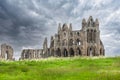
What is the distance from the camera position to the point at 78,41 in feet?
436

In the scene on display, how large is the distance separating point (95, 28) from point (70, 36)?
1201cm

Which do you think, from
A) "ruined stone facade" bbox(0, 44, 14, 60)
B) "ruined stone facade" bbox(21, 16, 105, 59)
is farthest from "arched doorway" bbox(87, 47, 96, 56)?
"ruined stone facade" bbox(0, 44, 14, 60)

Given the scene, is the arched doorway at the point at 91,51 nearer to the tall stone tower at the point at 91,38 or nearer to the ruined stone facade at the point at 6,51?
the tall stone tower at the point at 91,38

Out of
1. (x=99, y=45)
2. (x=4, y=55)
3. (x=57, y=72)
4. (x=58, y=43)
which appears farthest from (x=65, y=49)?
(x=57, y=72)

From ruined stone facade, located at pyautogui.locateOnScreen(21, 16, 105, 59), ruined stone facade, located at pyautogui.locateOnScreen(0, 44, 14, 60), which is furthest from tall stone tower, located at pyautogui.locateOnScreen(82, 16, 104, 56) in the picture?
ruined stone facade, located at pyautogui.locateOnScreen(0, 44, 14, 60)

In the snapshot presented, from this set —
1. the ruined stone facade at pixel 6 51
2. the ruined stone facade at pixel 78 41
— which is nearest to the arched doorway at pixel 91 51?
the ruined stone facade at pixel 78 41

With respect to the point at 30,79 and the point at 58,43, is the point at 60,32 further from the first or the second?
the point at 30,79

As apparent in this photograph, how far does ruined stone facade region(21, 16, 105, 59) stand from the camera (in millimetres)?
127500

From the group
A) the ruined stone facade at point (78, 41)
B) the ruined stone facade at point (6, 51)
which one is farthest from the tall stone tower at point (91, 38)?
the ruined stone facade at point (6, 51)

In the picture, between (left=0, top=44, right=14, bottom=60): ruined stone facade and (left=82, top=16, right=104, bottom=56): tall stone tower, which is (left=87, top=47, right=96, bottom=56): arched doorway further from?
(left=0, top=44, right=14, bottom=60): ruined stone facade

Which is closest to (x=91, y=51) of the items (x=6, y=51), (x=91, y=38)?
(x=91, y=38)

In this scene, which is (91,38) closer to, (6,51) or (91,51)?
(91,51)

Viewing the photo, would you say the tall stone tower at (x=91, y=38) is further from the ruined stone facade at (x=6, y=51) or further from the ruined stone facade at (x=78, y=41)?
the ruined stone facade at (x=6, y=51)

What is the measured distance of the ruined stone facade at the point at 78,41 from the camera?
127500 mm
